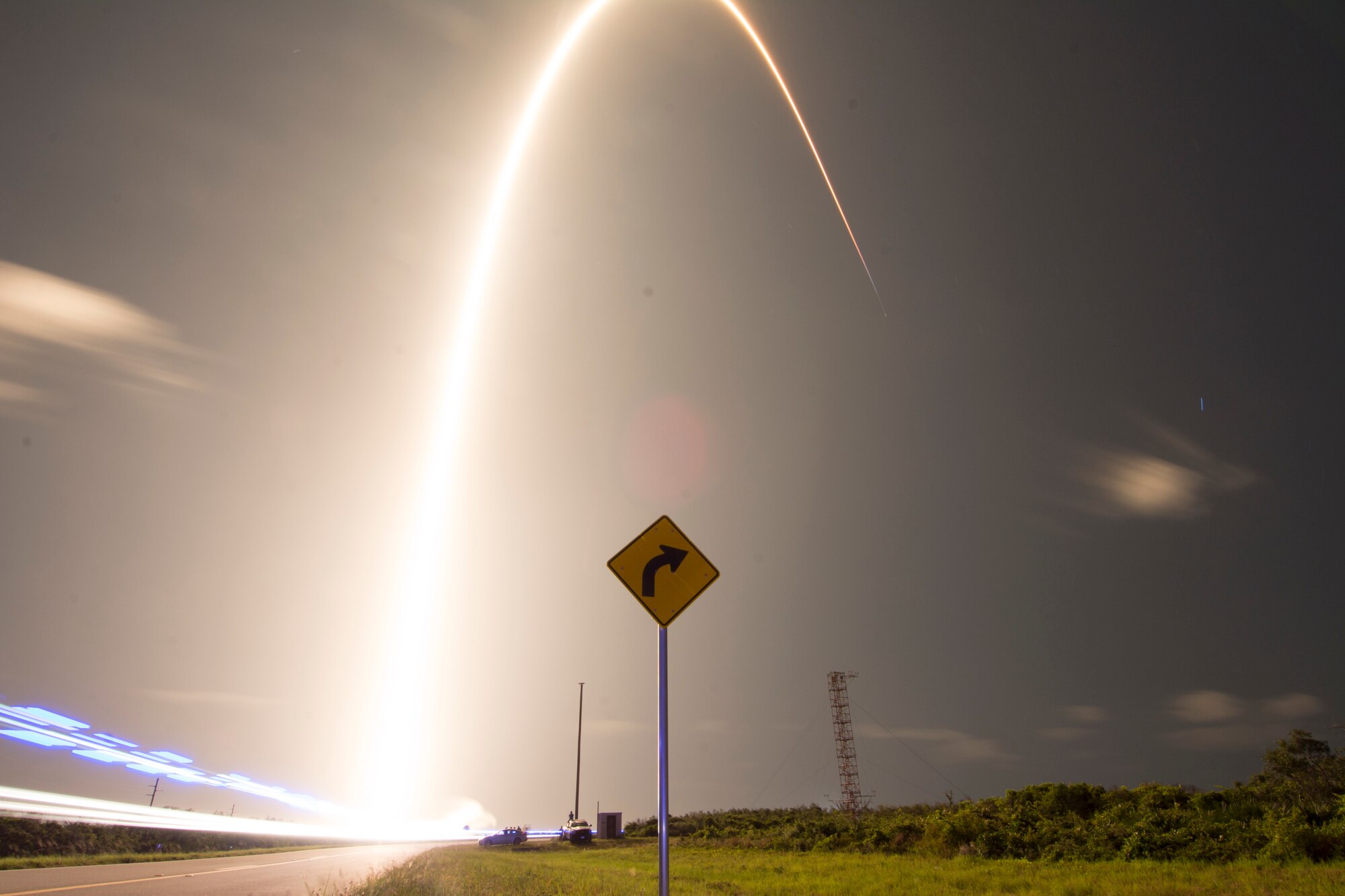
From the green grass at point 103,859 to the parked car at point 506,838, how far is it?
18239mm

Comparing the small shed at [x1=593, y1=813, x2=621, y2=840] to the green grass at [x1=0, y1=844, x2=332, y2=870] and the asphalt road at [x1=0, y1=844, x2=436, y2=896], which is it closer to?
the green grass at [x1=0, y1=844, x2=332, y2=870]

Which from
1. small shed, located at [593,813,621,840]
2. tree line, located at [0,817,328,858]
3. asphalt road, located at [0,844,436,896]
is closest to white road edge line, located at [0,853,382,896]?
asphalt road, located at [0,844,436,896]

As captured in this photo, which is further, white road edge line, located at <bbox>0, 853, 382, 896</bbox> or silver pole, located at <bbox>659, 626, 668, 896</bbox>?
white road edge line, located at <bbox>0, 853, 382, 896</bbox>

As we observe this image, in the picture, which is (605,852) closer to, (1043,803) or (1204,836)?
(1043,803)

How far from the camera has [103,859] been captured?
21.8 m

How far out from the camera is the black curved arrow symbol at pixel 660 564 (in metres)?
8.36

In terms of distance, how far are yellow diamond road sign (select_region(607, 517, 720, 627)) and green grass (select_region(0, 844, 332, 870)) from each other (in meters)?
18.4

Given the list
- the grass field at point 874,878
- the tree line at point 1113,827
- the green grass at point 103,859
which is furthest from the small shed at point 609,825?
the grass field at point 874,878

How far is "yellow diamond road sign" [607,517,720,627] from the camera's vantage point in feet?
27.2

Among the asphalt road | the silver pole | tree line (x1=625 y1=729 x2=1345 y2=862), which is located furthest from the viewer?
tree line (x1=625 y1=729 x2=1345 y2=862)

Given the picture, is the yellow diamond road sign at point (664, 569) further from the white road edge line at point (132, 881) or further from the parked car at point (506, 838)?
the parked car at point (506, 838)

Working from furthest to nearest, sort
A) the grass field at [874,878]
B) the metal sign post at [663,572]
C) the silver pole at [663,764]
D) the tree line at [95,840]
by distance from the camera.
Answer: the tree line at [95,840] < the grass field at [874,878] < the metal sign post at [663,572] < the silver pole at [663,764]

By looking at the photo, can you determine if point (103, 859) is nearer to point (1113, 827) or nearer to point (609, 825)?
point (1113, 827)

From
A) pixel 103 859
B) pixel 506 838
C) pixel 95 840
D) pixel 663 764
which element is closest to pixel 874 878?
pixel 663 764
